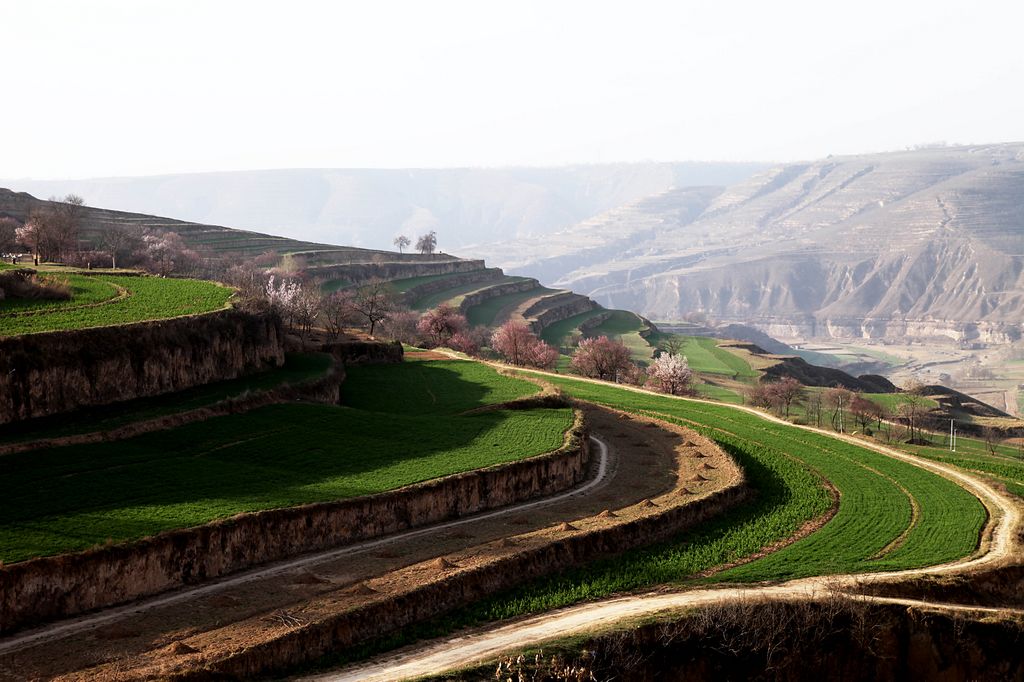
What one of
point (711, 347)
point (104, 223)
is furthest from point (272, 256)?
point (711, 347)

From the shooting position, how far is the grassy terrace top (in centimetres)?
4594

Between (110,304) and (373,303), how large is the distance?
48.2 metres

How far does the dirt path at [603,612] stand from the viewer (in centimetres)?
2870

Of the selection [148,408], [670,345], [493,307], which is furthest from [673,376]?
[493,307]

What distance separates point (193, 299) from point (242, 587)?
29878 mm

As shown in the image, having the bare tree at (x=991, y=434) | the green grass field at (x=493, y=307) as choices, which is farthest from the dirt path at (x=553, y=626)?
the green grass field at (x=493, y=307)

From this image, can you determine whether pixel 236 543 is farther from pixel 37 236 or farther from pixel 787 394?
pixel 787 394

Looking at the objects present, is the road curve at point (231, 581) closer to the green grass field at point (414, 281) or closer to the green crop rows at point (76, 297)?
the green crop rows at point (76, 297)

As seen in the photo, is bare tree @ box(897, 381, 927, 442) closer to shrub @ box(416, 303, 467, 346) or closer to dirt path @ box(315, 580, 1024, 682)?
shrub @ box(416, 303, 467, 346)

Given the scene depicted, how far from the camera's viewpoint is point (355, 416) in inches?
2069

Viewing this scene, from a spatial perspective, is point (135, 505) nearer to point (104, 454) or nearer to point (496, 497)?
point (104, 454)

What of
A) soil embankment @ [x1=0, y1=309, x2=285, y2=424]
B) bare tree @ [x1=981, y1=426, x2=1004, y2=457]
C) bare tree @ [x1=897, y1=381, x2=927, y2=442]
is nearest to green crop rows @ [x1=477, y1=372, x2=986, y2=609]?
soil embankment @ [x1=0, y1=309, x2=285, y2=424]

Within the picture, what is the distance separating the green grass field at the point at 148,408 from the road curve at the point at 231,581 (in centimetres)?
1210

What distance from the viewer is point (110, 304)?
5331cm
